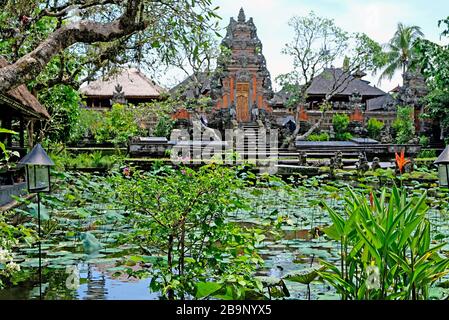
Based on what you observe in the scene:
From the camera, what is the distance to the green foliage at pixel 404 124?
25016mm

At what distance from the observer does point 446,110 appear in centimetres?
2308

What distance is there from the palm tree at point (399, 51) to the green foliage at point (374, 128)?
7.79 ft

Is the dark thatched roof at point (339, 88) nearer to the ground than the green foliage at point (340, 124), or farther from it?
farther from it

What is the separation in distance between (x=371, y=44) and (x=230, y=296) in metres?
21.3

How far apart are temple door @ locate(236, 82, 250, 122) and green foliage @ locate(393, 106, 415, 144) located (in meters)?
7.31

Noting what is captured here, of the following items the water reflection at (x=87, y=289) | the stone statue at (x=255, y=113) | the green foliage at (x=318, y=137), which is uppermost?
the stone statue at (x=255, y=113)

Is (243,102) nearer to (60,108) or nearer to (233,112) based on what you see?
(233,112)

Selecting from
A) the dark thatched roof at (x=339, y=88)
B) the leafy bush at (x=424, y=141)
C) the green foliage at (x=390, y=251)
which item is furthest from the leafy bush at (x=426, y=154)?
the green foliage at (x=390, y=251)

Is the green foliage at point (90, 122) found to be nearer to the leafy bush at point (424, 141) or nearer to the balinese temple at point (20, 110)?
the balinese temple at point (20, 110)

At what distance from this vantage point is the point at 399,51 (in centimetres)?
2466

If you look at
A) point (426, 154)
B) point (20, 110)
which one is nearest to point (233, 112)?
point (426, 154)

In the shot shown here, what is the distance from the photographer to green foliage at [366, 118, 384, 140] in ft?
87.9

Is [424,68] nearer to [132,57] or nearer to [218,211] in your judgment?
[132,57]
